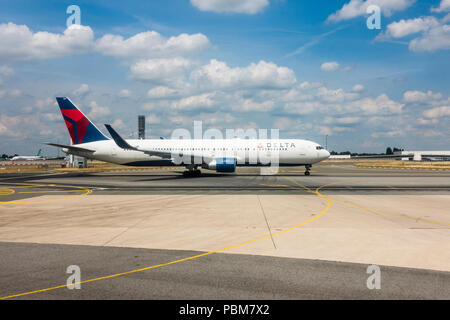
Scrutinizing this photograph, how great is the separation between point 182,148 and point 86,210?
2324cm

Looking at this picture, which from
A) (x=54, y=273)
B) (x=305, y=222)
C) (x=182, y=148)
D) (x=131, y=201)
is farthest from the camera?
(x=182, y=148)

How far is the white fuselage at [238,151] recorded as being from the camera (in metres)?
36.7

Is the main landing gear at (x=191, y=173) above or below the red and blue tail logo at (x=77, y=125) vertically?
below

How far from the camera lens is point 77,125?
123ft

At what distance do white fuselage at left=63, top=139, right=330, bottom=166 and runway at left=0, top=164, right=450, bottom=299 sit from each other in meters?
20.6

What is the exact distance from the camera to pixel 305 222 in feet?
39.1

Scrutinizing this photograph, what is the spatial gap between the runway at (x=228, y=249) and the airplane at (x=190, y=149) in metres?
20.6

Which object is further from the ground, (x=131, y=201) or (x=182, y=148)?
(x=182, y=148)
